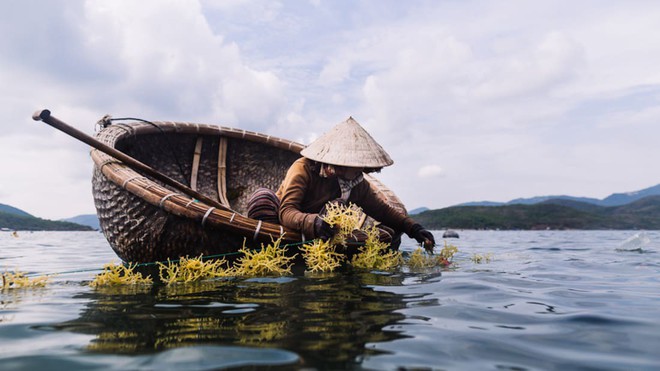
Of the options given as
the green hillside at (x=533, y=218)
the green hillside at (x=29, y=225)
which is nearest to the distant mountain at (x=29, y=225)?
the green hillside at (x=29, y=225)

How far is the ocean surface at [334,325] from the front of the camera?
1682 mm

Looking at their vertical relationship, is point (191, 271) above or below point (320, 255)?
below

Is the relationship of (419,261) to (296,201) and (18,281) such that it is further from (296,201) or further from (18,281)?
(18,281)

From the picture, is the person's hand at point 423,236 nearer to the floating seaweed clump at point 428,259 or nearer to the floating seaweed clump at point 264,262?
the floating seaweed clump at point 428,259

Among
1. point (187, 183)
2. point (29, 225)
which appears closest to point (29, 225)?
point (29, 225)

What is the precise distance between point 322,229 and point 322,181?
85cm

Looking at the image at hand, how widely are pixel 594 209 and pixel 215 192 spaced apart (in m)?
111

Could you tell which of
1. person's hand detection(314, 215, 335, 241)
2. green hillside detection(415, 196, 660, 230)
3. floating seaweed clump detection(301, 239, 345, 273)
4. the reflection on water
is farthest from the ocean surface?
green hillside detection(415, 196, 660, 230)

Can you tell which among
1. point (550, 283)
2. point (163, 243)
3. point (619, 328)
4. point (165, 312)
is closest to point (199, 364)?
point (165, 312)

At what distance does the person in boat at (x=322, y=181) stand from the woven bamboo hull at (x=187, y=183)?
212 millimetres

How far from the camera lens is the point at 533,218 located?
271ft

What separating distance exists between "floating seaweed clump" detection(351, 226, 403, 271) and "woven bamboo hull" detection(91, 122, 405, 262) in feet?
2.28

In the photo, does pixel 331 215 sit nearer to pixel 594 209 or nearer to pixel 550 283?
pixel 550 283

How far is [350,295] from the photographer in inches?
118
